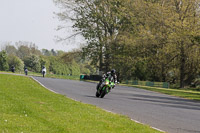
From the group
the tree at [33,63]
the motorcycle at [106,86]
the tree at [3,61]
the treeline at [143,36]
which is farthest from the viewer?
the tree at [33,63]

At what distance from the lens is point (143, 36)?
54344 mm

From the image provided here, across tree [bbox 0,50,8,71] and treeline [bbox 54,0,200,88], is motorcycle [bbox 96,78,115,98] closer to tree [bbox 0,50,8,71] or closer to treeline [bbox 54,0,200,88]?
treeline [bbox 54,0,200,88]

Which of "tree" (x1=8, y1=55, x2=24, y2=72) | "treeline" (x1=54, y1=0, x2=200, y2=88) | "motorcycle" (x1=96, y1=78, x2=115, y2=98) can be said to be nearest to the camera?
"motorcycle" (x1=96, y1=78, x2=115, y2=98)

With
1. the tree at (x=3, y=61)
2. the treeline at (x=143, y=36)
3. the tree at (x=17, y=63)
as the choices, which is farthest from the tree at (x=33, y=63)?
the treeline at (x=143, y=36)

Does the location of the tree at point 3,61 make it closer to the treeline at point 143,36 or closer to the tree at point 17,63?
the tree at point 17,63

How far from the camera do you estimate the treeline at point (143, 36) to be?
49.8 m

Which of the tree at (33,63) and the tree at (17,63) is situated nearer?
the tree at (17,63)

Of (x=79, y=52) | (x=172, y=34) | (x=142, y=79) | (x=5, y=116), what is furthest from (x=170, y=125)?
(x=79, y=52)

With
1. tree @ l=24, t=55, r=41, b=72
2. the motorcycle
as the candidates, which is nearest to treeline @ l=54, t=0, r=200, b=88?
the motorcycle

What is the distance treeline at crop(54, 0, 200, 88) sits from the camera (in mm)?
49750

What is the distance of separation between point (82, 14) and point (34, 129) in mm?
55276

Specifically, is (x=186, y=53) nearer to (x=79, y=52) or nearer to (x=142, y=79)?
(x=142, y=79)

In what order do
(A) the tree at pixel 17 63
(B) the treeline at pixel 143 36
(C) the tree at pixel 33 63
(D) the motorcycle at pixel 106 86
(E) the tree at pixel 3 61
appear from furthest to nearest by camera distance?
1. (C) the tree at pixel 33 63
2. (A) the tree at pixel 17 63
3. (E) the tree at pixel 3 61
4. (B) the treeline at pixel 143 36
5. (D) the motorcycle at pixel 106 86

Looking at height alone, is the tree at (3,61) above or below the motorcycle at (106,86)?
above
